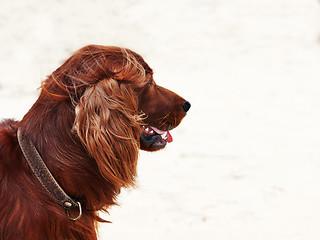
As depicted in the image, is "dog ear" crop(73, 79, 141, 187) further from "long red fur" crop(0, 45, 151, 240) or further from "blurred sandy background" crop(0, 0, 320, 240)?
"blurred sandy background" crop(0, 0, 320, 240)

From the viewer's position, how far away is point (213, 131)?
19.4ft

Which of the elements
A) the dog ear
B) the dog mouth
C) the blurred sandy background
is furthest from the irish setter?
the blurred sandy background

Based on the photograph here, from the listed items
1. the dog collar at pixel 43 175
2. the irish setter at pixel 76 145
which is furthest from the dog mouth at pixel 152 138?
the dog collar at pixel 43 175

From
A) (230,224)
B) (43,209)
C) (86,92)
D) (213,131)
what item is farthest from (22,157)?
(213,131)

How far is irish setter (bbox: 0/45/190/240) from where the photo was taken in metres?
2.17

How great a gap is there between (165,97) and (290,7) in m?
8.30

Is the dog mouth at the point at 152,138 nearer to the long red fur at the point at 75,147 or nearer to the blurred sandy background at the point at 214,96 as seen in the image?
the long red fur at the point at 75,147

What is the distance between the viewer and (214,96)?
Answer: 22.9 ft

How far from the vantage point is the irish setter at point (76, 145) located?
217 centimetres

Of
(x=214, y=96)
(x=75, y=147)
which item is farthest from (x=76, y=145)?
(x=214, y=96)

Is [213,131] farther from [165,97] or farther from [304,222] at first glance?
[165,97]

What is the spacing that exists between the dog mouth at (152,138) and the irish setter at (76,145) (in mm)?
191

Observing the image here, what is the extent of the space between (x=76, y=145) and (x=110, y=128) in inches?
7.8

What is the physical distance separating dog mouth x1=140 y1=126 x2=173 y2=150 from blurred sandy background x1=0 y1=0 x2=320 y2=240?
670 mm
